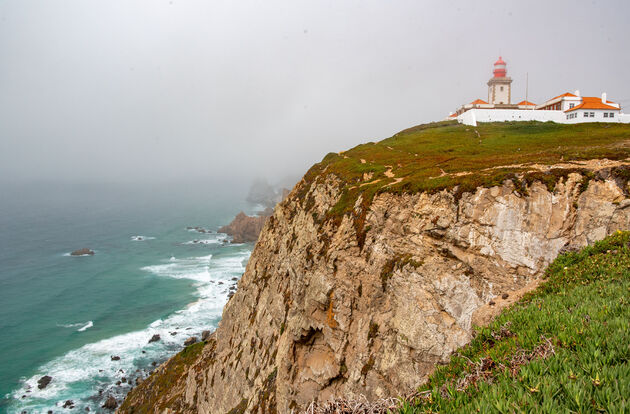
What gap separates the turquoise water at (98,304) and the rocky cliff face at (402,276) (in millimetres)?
29948

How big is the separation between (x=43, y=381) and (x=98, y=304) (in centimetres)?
2427

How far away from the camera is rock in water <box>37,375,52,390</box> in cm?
4439

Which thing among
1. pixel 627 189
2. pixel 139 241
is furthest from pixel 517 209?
pixel 139 241

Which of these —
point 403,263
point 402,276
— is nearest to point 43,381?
point 402,276

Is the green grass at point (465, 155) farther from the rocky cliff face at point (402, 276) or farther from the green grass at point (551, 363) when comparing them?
the green grass at point (551, 363)

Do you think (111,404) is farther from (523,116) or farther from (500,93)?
(500,93)

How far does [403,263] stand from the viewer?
19.7m

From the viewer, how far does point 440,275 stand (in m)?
18.5

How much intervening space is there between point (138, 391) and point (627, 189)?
49.2 meters

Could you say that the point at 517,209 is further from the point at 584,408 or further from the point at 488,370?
the point at 584,408

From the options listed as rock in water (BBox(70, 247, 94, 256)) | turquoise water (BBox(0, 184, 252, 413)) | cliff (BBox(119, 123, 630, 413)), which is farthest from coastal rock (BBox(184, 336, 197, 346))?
rock in water (BBox(70, 247, 94, 256))

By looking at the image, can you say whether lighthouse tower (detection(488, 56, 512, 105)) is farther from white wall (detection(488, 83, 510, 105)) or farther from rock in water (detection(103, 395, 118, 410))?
rock in water (detection(103, 395, 118, 410))

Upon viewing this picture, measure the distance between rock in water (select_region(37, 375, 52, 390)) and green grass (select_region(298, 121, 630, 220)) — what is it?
4349 centimetres

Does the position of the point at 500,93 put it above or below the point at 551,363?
above
